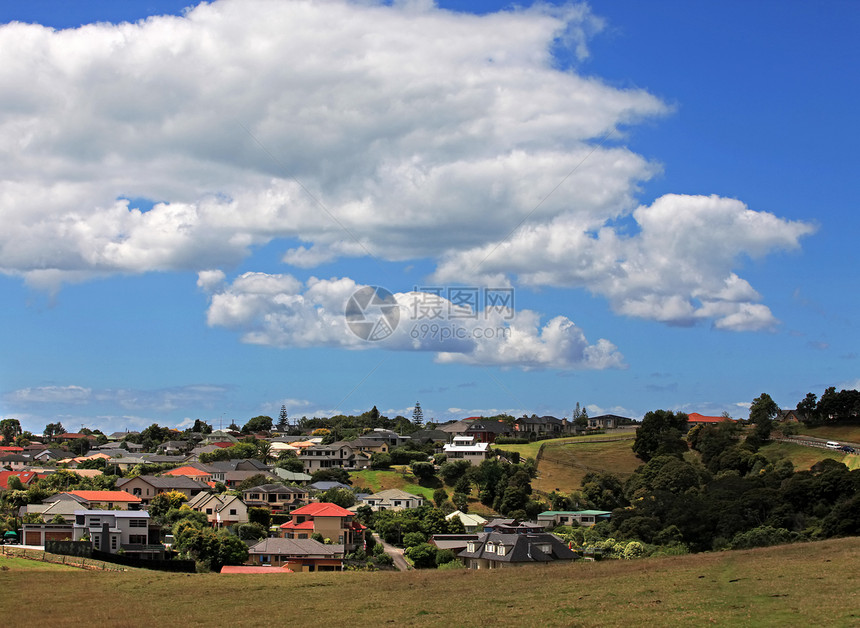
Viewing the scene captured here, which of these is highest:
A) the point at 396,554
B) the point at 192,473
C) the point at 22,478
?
the point at 22,478

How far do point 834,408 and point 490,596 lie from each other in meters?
88.4

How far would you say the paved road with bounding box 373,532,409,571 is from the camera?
200ft

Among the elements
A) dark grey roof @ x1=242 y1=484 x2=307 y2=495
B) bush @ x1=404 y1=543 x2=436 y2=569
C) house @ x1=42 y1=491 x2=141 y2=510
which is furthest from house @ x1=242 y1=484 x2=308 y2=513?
bush @ x1=404 y1=543 x2=436 y2=569

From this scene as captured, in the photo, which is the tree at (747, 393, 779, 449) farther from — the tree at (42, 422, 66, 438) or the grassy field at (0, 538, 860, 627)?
the tree at (42, 422, 66, 438)

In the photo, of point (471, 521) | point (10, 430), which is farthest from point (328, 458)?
point (10, 430)

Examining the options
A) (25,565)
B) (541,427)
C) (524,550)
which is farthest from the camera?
(541,427)

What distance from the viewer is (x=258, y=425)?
18550 cm

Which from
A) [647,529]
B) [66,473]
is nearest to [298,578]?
[647,529]

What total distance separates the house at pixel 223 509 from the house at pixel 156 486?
653cm

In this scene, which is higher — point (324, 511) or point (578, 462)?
point (578, 462)

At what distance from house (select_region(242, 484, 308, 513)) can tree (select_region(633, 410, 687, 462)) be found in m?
Answer: 43.9

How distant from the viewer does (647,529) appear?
223ft

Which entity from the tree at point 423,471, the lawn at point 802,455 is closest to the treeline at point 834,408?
the lawn at point 802,455

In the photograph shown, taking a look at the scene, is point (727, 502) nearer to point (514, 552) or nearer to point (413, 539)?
point (514, 552)
